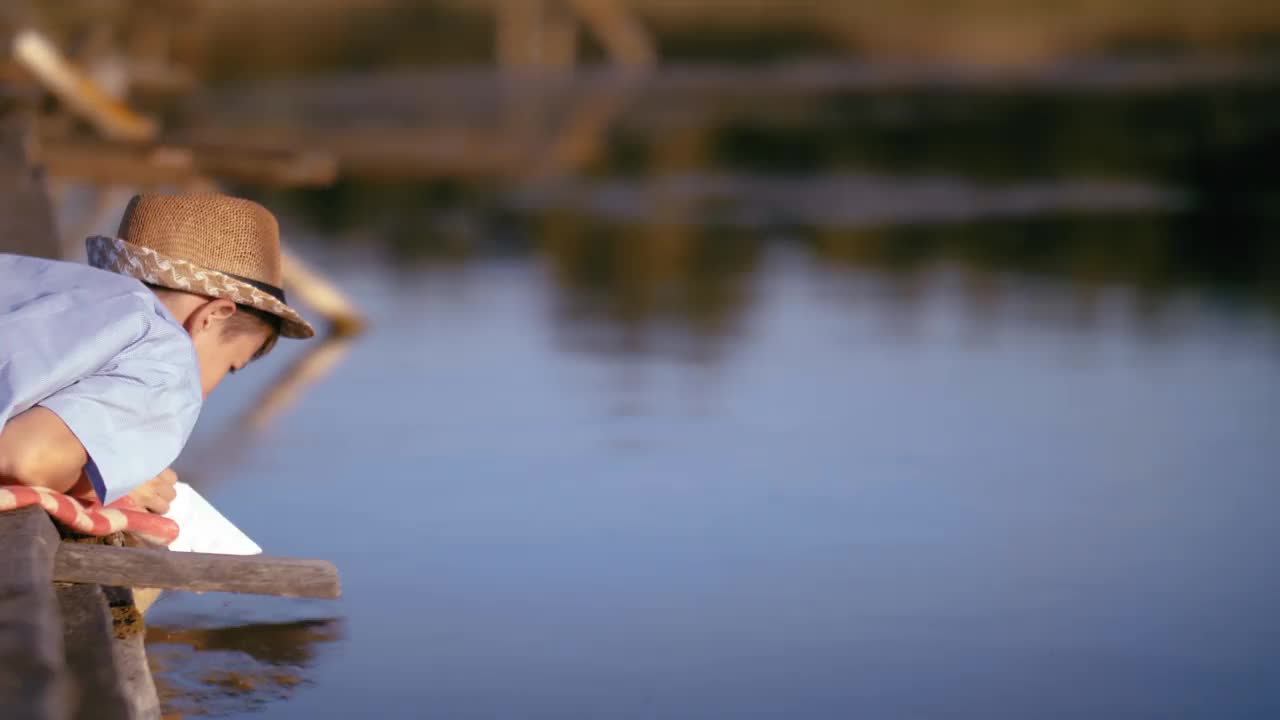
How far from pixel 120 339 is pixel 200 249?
0.43 m

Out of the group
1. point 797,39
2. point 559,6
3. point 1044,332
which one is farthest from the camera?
point 797,39

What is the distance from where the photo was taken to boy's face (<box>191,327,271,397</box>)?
4.40m

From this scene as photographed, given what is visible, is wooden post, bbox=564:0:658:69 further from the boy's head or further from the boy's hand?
the boy's head

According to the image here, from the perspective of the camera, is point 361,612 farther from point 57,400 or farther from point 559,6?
point 559,6

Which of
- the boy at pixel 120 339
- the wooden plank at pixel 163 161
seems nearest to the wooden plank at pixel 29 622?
the boy at pixel 120 339

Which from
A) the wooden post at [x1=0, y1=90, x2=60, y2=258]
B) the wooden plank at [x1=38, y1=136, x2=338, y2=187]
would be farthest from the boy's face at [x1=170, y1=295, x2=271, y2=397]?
the wooden plank at [x1=38, y1=136, x2=338, y2=187]

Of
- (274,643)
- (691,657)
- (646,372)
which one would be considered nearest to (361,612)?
(274,643)

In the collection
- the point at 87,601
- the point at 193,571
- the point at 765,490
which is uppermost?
the point at 765,490

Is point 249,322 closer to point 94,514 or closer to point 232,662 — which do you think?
point 94,514

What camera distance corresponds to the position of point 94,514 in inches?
166

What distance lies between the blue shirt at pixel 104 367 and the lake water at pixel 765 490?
2.94 ft

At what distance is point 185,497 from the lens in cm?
471

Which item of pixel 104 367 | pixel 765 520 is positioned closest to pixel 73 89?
pixel 765 520

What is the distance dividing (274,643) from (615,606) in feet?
2.77
